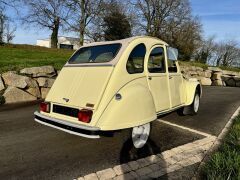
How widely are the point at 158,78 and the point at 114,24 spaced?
1247 inches

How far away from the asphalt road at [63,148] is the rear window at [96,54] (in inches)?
65.6

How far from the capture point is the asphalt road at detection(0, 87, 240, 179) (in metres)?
4.66

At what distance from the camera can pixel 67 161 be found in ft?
16.4

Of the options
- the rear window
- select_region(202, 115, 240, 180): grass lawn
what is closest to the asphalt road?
select_region(202, 115, 240, 180): grass lawn

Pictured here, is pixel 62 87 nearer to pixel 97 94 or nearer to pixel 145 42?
pixel 97 94

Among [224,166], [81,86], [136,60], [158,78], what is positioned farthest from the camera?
[158,78]

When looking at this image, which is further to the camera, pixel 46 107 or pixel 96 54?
pixel 96 54

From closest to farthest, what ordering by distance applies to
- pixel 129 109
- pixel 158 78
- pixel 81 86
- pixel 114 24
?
pixel 129 109 < pixel 81 86 < pixel 158 78 < pixel 114 24

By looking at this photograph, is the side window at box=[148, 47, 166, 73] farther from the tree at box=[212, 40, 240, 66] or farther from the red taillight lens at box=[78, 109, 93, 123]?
the tree at box=[212, 40, 240, 66]

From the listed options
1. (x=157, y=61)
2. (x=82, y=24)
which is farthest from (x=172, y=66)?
(x=82, y=24)

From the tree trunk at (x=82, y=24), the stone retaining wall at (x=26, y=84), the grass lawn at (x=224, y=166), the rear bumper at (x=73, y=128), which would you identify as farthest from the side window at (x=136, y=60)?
the tree trunk at (x=82, y=24)

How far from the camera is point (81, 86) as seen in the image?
5484mm

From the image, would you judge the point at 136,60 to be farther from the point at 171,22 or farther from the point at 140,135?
the point at 171,22

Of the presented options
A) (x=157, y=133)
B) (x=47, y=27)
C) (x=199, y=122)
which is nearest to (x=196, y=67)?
(x=199, y=122)
